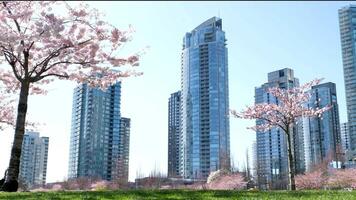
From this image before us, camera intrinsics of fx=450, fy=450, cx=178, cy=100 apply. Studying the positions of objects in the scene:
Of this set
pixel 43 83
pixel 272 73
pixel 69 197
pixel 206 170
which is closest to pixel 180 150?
pixel 206 170

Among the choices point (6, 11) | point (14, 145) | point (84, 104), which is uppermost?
point (84, 104)

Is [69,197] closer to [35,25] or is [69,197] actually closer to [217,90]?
[35,25]

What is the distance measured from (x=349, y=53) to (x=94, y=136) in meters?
95.1

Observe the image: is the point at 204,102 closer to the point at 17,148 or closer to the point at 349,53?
the point at 349,53

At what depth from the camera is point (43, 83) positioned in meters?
32.2

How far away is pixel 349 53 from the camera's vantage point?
14988cm

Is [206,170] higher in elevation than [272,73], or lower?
lower

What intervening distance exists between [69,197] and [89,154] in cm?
15774

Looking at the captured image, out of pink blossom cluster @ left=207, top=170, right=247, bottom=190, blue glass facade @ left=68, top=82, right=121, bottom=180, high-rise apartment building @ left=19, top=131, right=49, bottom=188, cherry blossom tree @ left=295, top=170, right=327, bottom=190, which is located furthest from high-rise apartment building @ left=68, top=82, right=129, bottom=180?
cherry blossom tree @ left=295, top=170, right=327, bottom=190

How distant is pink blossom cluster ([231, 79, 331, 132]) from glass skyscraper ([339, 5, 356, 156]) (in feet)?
375

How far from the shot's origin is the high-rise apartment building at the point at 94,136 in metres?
167

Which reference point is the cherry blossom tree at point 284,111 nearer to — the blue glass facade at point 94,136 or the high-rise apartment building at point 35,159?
the blue glass facade at point 94,136

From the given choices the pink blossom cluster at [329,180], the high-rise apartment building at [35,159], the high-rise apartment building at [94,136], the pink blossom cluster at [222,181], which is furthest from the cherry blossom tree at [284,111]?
the high-rise apartment building at [35,159]

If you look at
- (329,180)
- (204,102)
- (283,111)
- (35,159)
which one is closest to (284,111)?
(283,111)
